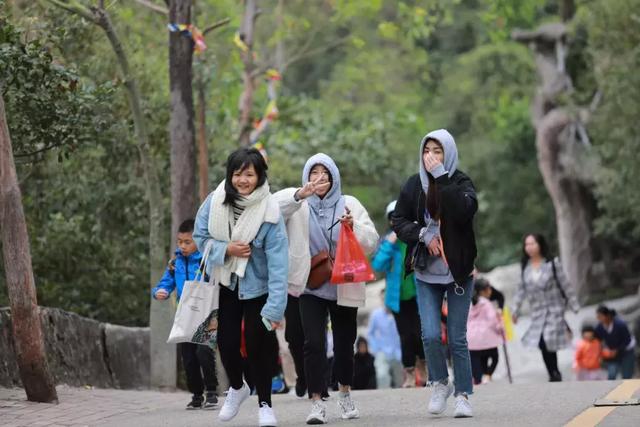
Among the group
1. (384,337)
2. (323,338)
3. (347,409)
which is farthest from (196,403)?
(384,337)

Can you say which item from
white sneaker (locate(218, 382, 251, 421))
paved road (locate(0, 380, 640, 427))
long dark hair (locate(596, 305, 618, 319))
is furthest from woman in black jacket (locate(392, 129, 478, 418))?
long dark hair (locate(596, 305, 618, 319))

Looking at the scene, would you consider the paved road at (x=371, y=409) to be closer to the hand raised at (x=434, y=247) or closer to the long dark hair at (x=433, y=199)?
the hand raised at (x=434, y=247)

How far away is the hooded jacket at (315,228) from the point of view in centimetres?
983

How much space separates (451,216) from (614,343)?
427 inches

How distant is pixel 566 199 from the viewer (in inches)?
1483

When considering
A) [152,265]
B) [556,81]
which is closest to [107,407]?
[152,265]

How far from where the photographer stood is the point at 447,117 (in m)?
45.4

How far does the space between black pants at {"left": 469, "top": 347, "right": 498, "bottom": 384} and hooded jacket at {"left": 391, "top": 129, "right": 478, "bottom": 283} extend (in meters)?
5.99

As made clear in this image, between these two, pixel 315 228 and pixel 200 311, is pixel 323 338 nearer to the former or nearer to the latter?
pixel 315 228

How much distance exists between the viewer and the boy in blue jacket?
11.6 metres

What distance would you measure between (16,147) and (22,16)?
296cm

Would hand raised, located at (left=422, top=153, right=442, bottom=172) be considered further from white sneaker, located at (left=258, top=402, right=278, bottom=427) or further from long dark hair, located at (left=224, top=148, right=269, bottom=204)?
white sneaker, located at (left=258, top=402, right=278, bottom=427)

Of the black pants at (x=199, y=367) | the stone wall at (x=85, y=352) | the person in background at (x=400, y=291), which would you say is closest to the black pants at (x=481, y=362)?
the person in background at (x=400, y=291)

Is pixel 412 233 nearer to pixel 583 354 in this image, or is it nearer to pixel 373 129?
pixel 583 354
